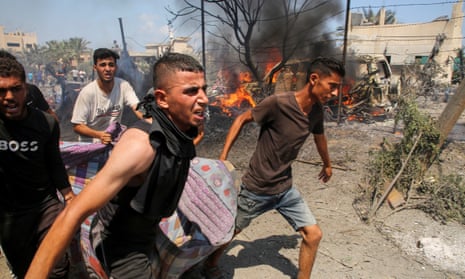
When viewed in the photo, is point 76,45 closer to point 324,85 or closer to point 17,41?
point 17,41

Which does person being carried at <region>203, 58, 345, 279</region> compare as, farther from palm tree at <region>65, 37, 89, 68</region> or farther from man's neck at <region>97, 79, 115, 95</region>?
palm tree at <region>65, 37, 89, 68</region>

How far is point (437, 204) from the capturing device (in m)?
4.09

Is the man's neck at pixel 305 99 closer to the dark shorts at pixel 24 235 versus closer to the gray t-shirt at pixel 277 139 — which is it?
the gray t-shirt at pixel 277 139

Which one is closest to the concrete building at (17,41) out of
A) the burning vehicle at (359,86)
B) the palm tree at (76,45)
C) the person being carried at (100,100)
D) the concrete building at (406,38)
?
the palm tree at (76,45)

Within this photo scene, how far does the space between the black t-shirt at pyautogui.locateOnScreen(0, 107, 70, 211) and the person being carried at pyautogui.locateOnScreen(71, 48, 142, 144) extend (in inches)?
37.1

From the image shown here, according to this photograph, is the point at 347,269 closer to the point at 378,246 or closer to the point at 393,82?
the point at 378,246

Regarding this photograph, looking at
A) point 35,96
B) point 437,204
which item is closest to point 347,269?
point 437,204

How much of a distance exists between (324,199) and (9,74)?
3.79 meters

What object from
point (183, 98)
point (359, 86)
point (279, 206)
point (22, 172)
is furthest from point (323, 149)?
point (359, 86)

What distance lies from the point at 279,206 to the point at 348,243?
1.30 metres

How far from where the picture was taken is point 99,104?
342cm

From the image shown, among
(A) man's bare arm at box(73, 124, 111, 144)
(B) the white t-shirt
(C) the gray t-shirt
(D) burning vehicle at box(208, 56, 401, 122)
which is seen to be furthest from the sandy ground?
(D) burning vehicle at box(208, 56, 401, 122)

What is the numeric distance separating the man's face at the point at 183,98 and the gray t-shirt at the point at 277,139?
1.15 metres

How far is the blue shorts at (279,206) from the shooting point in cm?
266
